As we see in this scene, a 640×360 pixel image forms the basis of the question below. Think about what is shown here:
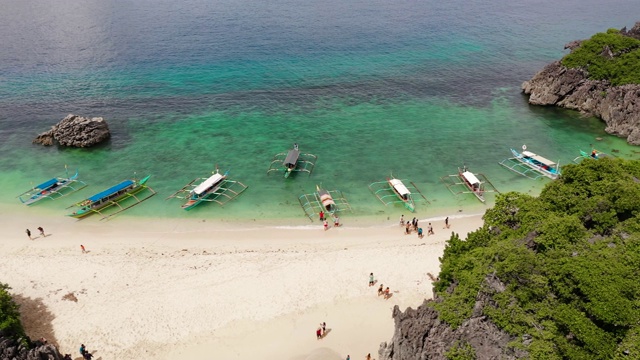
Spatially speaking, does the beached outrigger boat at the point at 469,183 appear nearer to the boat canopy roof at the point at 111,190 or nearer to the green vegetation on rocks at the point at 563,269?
the green vegetation on rocks at the point at 563,269

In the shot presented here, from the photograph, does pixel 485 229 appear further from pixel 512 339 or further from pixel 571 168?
pixel 512 339

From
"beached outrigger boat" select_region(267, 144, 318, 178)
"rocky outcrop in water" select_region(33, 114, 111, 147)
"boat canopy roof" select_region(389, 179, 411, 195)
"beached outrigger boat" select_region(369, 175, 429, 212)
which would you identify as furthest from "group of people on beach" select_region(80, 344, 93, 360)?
"rocky outcrop in water" select_region(33, 114, 111, 147)

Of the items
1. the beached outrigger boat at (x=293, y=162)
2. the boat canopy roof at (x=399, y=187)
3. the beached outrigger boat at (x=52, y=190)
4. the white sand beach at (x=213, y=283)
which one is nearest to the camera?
the white sand beach at (x=213, y=283)

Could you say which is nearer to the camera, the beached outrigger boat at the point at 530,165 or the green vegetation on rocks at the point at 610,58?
the beached outrigger boat at the point at 530,165

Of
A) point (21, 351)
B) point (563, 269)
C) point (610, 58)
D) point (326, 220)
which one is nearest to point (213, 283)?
point (21, 351)

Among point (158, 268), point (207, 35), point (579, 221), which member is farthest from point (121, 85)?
point (579, 221)

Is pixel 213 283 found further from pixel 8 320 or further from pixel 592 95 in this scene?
pixel 592 95

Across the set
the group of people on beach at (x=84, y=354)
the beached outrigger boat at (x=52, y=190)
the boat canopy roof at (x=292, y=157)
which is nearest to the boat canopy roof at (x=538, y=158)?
the boat canopy roof at (x=292, y=157)
